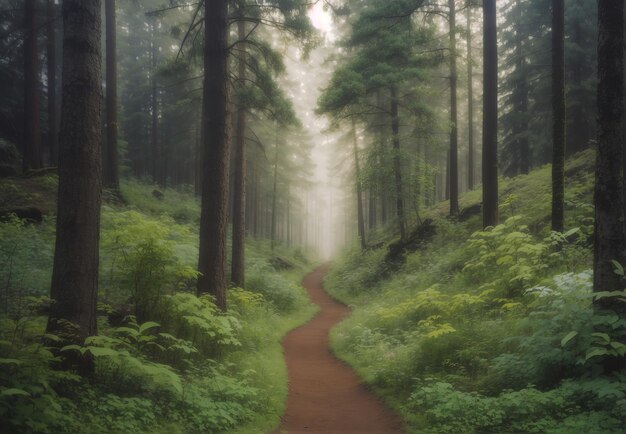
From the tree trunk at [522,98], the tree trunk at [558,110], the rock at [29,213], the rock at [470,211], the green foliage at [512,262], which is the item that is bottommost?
the green foliage at [512,262]

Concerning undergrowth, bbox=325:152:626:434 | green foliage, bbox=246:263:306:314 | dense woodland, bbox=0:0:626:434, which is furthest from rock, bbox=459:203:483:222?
green foliage, bbox=246:263:306:314

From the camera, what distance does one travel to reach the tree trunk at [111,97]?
58.7 ft

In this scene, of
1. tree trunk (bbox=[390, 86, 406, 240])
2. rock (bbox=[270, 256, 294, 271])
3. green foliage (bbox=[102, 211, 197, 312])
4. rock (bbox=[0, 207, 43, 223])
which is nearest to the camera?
green foliage (bbox=[102, 211, 197, 312])

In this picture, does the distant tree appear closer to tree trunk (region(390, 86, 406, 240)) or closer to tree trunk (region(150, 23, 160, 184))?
tree trunk (region(150, 23, 160, 184))

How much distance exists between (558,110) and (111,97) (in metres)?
18.6

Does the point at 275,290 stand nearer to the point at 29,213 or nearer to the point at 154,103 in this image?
the point at 29,213

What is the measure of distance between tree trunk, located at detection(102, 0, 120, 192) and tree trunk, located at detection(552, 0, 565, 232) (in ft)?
58.2

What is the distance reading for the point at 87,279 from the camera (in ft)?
18.1

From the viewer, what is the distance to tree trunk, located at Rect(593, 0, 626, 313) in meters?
5.62

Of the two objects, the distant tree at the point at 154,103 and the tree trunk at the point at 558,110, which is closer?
the tree trunk at the point at 558,110

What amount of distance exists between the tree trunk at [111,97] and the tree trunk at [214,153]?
11051 millimetres

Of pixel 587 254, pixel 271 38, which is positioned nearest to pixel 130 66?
pixel 271 38

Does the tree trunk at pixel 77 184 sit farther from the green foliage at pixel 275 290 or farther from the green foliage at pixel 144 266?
the green foliage at pixel 275 290

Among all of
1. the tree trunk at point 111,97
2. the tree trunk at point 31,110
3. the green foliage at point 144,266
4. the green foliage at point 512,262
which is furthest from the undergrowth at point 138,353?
the tree trunk at point 31,110
